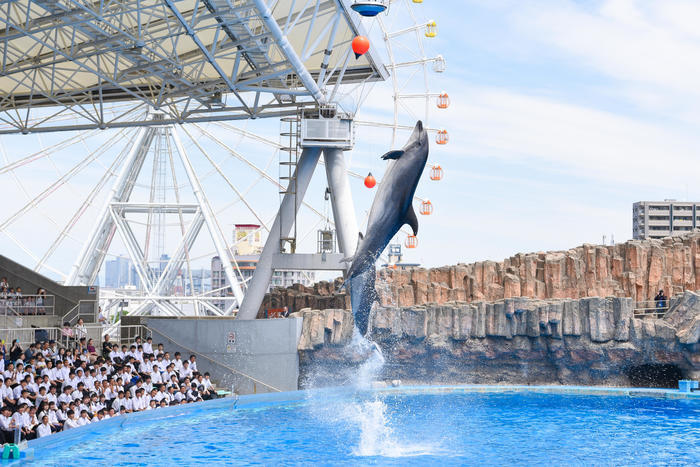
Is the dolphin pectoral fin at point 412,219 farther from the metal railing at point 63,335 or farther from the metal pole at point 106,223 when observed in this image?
the metal pole at point 106,223

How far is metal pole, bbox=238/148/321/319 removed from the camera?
24.6 metres

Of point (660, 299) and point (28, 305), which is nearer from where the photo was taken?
point (28, 305)

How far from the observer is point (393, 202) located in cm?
1077

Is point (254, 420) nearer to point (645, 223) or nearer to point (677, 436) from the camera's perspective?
point (677, 436)

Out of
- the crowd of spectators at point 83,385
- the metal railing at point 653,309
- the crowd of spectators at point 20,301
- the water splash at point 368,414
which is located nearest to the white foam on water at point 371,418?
the water splash at point 368,414

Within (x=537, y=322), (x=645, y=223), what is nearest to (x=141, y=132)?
(x=537, y=322)

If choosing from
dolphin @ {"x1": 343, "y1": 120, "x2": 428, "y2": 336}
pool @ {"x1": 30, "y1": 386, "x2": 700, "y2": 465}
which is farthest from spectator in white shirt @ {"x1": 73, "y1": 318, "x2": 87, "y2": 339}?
dolphin @ {"x1": 343, "y1": 120, "x2": 428, "y2": 336}

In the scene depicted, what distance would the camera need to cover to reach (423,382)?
2494cm

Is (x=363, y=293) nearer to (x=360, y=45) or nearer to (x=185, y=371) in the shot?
(x=360, y=45)

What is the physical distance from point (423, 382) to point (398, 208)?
1505 cm

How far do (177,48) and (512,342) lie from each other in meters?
13.3

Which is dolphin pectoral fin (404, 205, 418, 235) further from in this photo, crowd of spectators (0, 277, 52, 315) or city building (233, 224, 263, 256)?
city building (233, 224, 263, 256)

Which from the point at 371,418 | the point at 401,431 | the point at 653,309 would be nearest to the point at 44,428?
the point at 401,431

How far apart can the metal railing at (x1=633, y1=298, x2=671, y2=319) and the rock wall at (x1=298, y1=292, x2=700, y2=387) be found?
1045 mm
